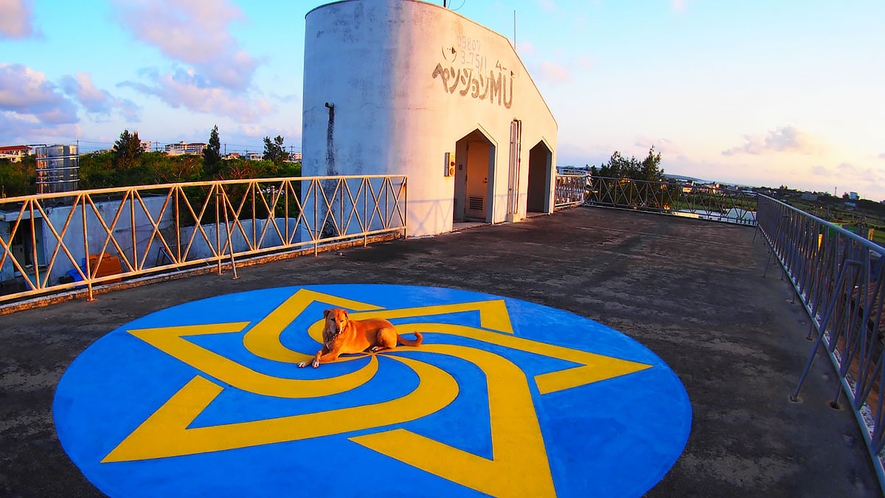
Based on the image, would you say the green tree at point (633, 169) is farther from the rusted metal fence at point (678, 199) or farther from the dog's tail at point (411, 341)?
the dog's tail at point (411, 341)

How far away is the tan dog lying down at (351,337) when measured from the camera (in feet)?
15.1

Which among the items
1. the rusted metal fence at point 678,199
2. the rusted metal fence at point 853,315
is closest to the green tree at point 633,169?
the rusted metal fence at point 678,199

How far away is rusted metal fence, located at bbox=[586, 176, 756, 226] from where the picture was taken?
20.5 metres

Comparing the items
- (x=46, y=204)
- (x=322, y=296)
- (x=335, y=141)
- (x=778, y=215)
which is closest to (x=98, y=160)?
(x=46, y=204)

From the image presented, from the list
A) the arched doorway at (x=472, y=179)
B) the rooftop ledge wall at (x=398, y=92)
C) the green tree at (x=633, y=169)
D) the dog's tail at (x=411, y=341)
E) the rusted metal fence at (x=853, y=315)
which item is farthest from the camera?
the green tree at (x=633, y=169)

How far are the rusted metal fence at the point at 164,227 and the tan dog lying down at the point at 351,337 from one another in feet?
10.8

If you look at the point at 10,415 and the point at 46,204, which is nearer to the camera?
the point at 10,415

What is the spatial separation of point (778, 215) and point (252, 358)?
9883mm

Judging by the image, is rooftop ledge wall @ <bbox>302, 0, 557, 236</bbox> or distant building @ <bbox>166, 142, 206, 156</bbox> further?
distant building @ <bbox>166, 142, 206, 156</bbox>

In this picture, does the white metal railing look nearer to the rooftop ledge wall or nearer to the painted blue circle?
the rooftop ledge wall

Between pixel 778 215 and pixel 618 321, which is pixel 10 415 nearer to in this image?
pixel 618 321

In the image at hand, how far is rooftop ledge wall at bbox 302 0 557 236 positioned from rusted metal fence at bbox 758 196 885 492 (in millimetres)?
8395

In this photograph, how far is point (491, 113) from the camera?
1505 cm

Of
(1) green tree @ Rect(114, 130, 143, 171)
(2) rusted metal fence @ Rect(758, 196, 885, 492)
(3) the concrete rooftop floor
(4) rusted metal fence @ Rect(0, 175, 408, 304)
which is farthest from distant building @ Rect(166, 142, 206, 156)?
(2) rusted metal fence @ Rect(758, 196, 885, 492)
